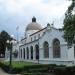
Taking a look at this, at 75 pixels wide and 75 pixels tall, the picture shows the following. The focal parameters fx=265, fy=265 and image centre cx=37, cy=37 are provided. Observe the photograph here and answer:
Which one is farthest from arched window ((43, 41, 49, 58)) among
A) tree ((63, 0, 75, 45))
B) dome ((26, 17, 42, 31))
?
dome ((26, 17, 42, 31))

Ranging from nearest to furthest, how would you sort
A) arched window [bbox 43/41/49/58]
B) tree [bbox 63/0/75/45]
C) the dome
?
1. tree [bbox 63/0/75/45]
2. arched window [bbox 43/41/49/58]
3. the dome

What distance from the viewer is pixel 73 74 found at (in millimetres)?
30125

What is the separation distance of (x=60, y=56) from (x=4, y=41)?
67.4 meters

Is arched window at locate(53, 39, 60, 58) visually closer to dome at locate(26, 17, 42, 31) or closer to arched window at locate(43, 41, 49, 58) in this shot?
arched window at locate(43, 41, 49, 58)

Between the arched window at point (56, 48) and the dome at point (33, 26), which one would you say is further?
the dome at point (33, 26)

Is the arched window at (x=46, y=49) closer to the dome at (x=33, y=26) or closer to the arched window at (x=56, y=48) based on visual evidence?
the arched window at (x=56, y=48)

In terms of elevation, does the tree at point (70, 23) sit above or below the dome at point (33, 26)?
below

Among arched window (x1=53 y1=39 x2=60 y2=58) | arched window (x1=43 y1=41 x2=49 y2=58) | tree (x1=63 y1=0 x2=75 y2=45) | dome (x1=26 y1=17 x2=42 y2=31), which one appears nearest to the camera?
tree (x1=63 y1=0 x2=75 y2=45)

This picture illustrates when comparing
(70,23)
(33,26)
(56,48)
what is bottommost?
(56,48)

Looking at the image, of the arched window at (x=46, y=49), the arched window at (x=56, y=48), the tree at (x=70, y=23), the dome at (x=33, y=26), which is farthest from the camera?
the dome at (x=33, y=26)

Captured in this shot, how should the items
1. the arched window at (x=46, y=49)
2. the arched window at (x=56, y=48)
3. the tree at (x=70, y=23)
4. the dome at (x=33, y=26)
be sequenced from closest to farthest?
the tree at (x=70, y=23) → the arched window at (x=56, y=48) → the arched window at (x=46, y=49) → the dome at (x=33, y=26)

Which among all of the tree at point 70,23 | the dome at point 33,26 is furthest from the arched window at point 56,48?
the dome at point 33,26

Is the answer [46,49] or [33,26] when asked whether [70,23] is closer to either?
[46,49]

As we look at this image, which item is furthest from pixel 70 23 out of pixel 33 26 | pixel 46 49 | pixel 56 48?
pixel 33 26
